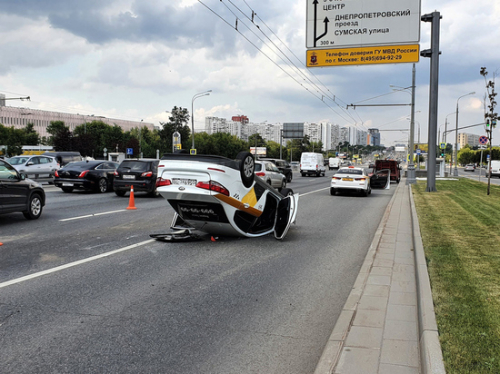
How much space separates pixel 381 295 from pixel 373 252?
2777 millimetres

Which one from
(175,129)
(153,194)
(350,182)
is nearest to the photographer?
(153,194)

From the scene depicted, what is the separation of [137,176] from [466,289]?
15.0 meters

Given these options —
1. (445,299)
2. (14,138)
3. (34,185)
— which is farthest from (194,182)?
(14,138)

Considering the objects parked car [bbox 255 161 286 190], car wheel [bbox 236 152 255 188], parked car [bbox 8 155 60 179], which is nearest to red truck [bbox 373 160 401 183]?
parked car [bbox 255 161 286 190]

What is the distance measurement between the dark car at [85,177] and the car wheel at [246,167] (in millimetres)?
13752

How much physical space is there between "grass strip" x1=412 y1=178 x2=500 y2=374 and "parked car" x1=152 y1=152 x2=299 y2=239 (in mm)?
3070

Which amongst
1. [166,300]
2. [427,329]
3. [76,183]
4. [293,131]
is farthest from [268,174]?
[293,131]

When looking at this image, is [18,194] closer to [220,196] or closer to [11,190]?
[11,190]

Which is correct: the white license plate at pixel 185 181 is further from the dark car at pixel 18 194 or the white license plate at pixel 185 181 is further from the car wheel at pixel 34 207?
the car wheel at pixel 34 207

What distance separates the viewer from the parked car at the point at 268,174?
22.8 m

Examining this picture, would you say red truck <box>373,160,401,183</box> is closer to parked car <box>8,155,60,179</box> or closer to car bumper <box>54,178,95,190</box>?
parked car <box>8,155,60,179</box>

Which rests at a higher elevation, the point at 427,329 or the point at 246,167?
the point at 246,167

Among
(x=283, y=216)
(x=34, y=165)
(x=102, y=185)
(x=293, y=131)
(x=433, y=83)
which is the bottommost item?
(x=102, y=185)

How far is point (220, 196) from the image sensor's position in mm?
7664
